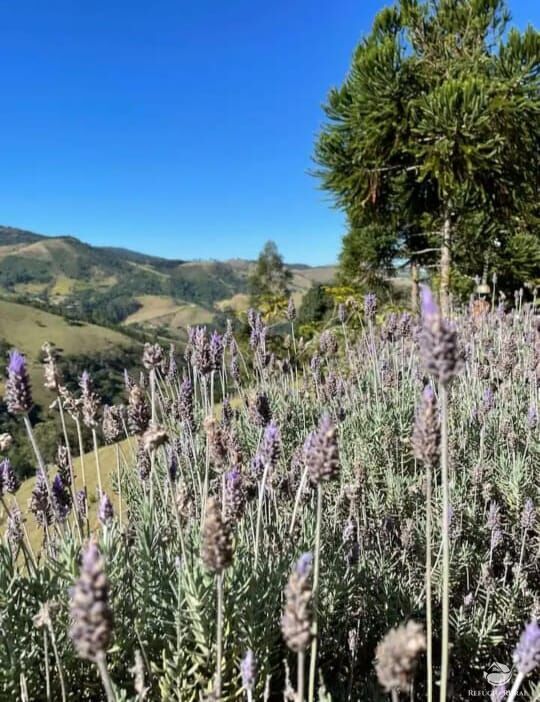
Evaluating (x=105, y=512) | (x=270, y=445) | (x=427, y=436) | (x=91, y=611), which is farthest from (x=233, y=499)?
(x=91, y=611)

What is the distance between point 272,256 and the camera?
40.8m

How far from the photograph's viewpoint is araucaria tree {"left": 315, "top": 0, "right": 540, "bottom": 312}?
725cm

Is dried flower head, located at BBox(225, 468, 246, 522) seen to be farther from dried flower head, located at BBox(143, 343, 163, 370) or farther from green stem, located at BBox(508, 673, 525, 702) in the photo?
green stem, located at BBox(508, 673, 525, 702)

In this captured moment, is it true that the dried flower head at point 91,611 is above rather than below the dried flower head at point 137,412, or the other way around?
below

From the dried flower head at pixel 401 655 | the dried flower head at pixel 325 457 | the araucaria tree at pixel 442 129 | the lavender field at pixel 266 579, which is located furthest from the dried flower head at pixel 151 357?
the araucaria tree at pixel 442 129

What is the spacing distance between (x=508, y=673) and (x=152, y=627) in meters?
1.09

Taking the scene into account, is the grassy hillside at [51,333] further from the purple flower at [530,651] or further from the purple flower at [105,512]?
the purple flower at [530,651]

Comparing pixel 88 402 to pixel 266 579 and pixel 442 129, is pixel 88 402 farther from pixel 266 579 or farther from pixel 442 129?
pixel 442 129

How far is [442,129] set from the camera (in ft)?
24.0

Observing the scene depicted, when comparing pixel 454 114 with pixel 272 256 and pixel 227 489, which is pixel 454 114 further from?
pixel 272 256

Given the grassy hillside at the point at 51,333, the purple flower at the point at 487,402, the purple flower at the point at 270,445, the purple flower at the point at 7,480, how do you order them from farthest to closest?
the grassy hillside at the point at 51,333 → the purple flower at the point at 487,402 → the purple flower at the point at 7,480 → the purple flower at the point at 270,445

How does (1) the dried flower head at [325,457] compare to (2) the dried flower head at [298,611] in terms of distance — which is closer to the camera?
(2) the dried flower head at [298,611]

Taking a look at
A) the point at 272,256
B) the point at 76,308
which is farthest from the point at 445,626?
the point at 76,308

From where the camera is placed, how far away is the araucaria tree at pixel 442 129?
7254mm
